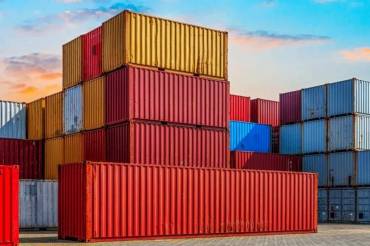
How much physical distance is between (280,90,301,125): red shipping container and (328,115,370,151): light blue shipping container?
13.8ft

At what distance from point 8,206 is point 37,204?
43.3 ft

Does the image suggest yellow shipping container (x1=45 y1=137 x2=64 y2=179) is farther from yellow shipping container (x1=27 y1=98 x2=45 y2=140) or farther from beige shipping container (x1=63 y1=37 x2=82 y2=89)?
beige shipping container (x1=63 y1=37 x2=82 y2=89)

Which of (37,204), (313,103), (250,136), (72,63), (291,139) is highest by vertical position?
(72,63)

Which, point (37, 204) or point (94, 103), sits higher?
point (94, 103)

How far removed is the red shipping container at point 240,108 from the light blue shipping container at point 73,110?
67.9 ft

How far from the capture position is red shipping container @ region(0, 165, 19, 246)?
21.5 m

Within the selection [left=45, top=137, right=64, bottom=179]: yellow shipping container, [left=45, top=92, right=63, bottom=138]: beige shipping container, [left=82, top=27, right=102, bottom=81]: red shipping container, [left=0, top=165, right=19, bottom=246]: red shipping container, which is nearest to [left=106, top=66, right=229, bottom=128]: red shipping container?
[left=82, top=27, right=102, bottom=81]: red shipping container

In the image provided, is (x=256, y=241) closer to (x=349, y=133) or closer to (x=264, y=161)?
(x=264, y=161)

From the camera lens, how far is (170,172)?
28297 mm

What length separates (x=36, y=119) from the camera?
44.2 metres

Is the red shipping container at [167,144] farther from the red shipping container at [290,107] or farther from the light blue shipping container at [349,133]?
the red shipping container at [290,107]

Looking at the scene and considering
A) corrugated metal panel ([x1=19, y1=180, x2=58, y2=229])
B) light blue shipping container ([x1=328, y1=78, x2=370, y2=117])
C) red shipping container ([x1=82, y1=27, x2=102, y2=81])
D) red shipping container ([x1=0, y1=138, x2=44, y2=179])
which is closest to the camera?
red shipping container ([x1=82, y1=27, x2=102, y2=81])

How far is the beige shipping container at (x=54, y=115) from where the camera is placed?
3875 cm

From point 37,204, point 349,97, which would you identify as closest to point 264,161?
point 349,97
